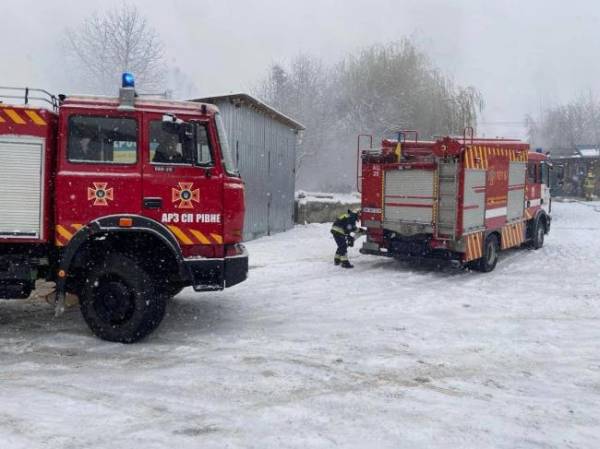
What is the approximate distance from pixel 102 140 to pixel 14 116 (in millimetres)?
905

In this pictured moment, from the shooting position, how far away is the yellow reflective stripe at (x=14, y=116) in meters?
6.04

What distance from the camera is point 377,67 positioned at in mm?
37719

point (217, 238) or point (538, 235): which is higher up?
point (217, 238)

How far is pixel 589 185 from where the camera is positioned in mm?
35688

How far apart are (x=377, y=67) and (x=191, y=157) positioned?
3332cm

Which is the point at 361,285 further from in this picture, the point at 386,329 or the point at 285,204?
the point at 285,204

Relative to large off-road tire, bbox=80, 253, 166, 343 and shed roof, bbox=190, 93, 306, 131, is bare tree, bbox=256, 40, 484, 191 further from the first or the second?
large off-road tire, bbox=80, 253, 166, 343

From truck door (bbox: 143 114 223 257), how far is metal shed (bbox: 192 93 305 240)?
25.3ft

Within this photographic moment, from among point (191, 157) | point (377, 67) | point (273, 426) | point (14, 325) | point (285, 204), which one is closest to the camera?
point (273, 426)

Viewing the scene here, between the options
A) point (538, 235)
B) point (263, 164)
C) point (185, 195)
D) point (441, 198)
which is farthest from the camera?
point (263, 164)

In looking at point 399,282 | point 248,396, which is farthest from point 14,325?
point 399,282

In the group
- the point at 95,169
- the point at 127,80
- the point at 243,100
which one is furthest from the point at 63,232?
the point at 243,100

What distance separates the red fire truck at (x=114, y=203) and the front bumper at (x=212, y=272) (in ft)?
0.04

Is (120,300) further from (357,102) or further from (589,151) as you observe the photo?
(589,151)
